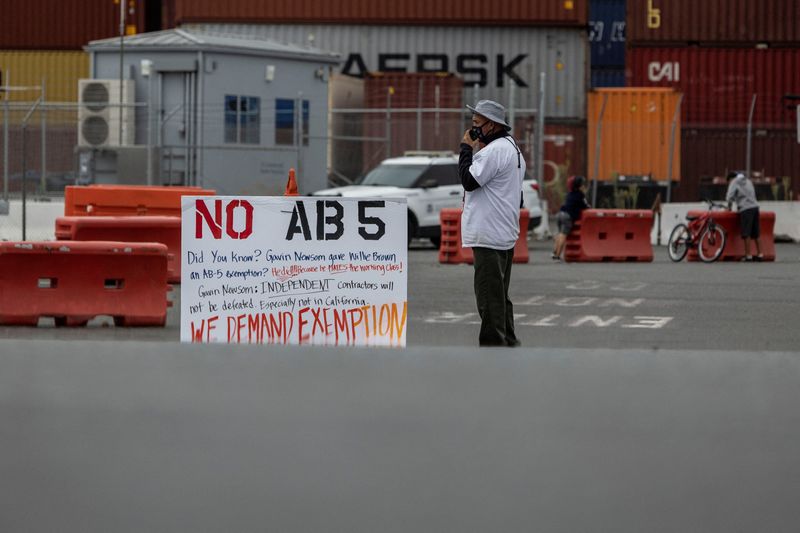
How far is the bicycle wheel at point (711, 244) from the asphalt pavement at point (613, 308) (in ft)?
1.07

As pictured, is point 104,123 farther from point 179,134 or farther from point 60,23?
point 60,23

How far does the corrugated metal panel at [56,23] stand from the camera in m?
46.9

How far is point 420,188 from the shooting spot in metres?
25.9

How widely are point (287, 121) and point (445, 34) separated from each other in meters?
10.8

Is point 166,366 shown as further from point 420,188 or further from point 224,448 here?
point 420,188

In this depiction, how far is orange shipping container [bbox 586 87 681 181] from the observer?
117 ft

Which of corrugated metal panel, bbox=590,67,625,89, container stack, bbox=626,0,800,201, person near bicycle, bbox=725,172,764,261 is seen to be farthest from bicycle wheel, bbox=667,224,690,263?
corrugated metal panel, bbox=590,67,625,89

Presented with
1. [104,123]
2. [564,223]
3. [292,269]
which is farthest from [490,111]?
[104,123]

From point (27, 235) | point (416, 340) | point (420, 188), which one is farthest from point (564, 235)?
point (416, 340)

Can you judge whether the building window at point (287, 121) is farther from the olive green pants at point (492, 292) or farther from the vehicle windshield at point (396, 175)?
the olive green pants at point (492, 292)

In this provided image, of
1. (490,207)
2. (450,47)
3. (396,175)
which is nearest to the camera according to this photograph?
(490,207)

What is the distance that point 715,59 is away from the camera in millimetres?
40375

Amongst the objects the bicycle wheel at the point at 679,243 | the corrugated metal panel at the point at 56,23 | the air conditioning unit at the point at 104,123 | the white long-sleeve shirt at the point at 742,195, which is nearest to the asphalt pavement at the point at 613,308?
the bicycle wheel at the point at 679,243

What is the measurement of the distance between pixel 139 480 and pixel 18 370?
46 cm
